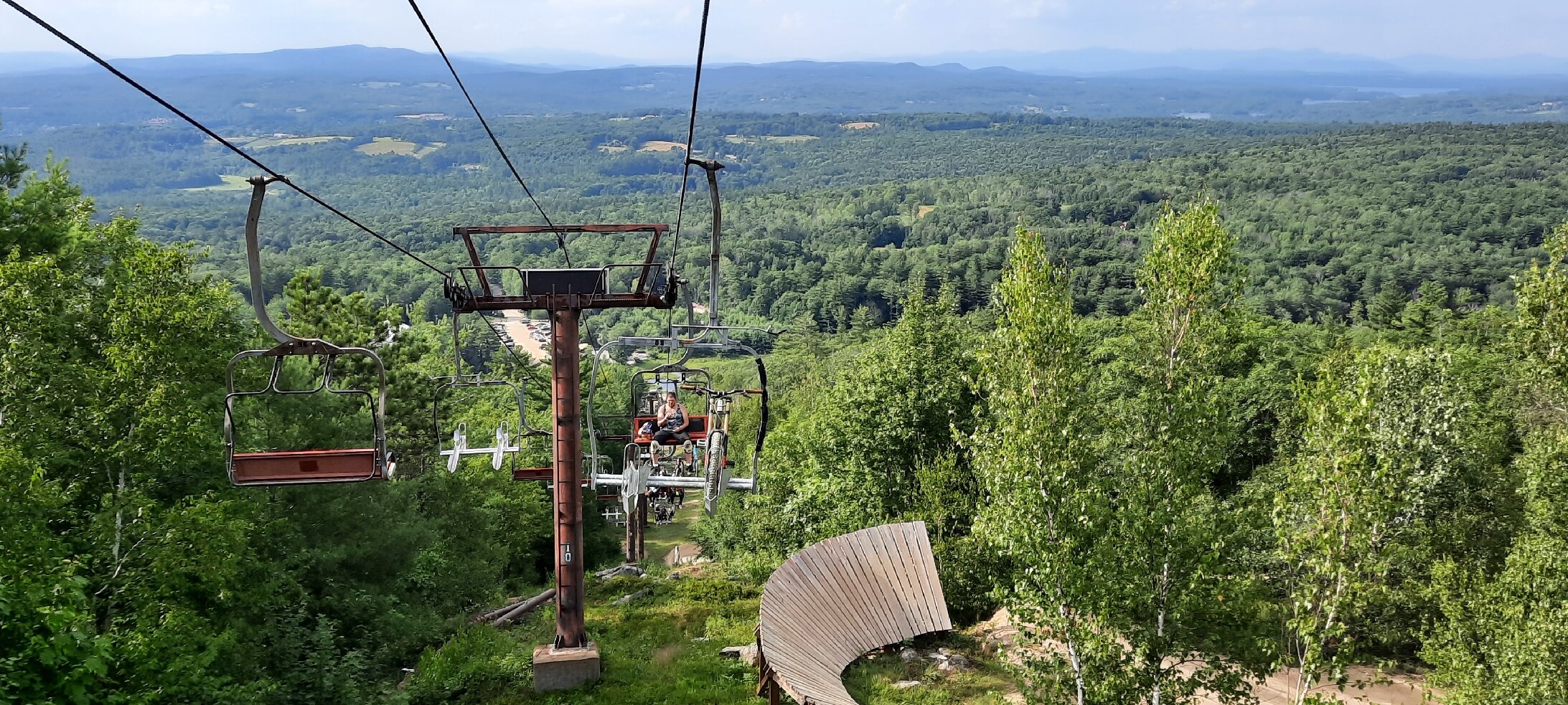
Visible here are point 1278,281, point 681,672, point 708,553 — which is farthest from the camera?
point 1278,281

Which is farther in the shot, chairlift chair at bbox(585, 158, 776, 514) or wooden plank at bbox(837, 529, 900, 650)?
wooden plank at bbox(837, 529, 900, 650)

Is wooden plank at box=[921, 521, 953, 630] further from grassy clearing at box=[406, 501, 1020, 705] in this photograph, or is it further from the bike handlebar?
the bike handlebar

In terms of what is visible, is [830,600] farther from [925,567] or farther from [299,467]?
[299,467]

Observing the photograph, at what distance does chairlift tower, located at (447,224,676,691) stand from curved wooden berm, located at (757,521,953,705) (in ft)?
11.2

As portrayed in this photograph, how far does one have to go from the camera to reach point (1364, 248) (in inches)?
5389

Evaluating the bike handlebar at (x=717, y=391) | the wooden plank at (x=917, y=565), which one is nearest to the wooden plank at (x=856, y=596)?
the wooden plank at (x=917, y=565)

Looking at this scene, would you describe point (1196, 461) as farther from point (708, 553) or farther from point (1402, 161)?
point (1402, 161)

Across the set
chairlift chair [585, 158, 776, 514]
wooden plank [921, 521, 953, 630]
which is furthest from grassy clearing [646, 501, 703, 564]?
chairlift chair [585, 158, 776, 514]

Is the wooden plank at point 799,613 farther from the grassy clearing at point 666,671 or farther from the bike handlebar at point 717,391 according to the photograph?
the bike handlebar at point 717,391

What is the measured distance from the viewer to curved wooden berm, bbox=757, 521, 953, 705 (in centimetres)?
1788

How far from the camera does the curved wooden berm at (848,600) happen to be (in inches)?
704

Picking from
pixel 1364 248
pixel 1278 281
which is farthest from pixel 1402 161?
pixel 1278 281

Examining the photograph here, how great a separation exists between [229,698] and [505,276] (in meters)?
143

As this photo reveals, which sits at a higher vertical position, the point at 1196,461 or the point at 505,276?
the point at 1196,461
